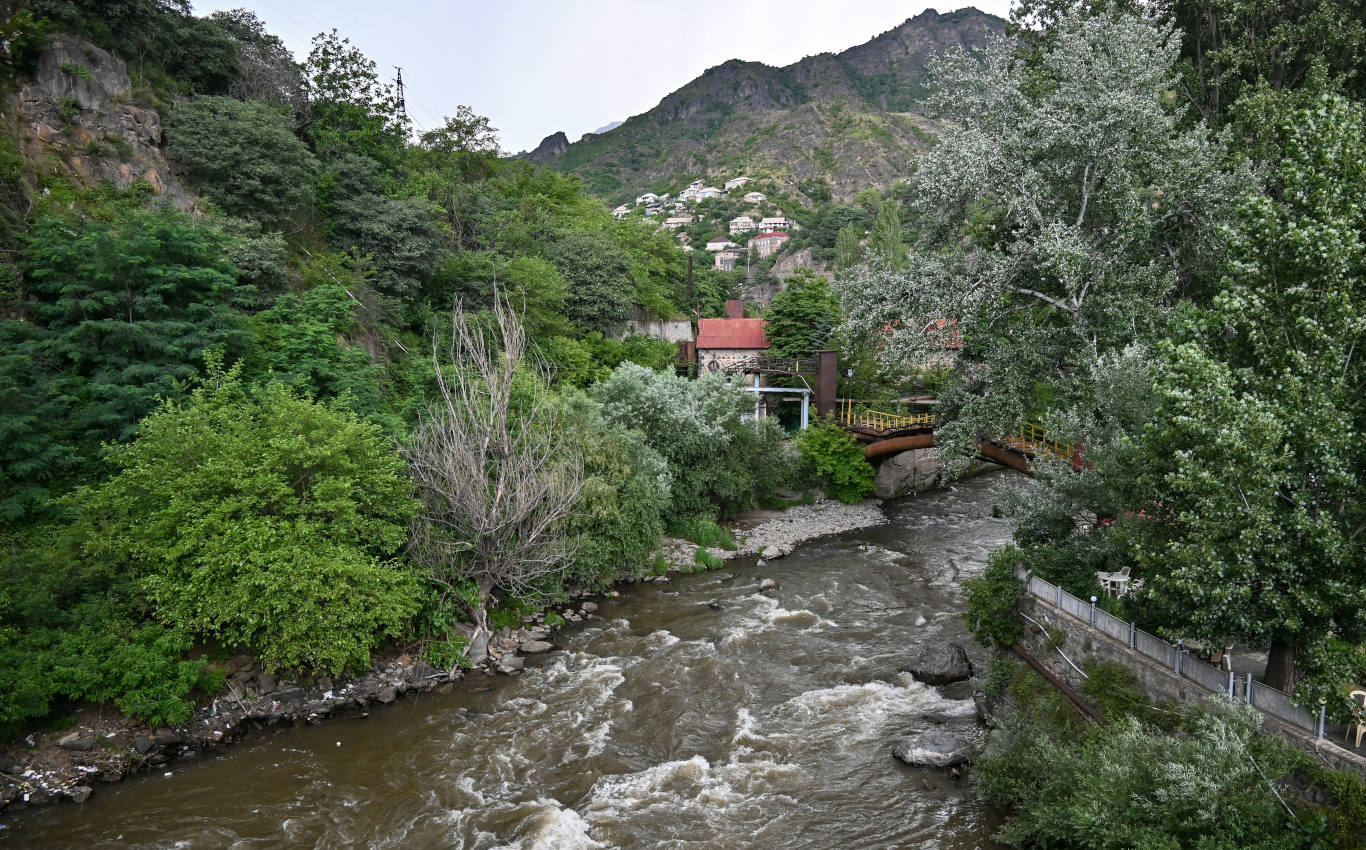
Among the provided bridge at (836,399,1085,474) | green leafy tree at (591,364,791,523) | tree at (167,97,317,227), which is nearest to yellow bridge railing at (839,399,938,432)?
bridge at (836,399,1085,474)

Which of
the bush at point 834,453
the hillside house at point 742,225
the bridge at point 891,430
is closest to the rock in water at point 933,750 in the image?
the bridge at point 891,430

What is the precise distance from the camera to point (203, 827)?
1223 cm

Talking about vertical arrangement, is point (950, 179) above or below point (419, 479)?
above

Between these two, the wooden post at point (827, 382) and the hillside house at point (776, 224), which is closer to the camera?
the wooden post at point (827, 382)

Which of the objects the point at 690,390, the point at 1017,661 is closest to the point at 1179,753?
the point at 1017,661

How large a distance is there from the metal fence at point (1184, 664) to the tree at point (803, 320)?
27.5 meters

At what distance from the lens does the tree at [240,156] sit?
24.9 meters

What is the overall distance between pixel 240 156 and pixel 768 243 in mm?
97279

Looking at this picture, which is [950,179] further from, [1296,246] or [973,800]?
[973,800]

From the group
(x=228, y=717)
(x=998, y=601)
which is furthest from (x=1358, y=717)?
(x=228, y=717)

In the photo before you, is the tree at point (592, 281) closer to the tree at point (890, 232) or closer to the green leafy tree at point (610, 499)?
the green leafy tree at point (610, 499)

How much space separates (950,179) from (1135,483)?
9.39 m

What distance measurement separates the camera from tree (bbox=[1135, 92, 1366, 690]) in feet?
29.5

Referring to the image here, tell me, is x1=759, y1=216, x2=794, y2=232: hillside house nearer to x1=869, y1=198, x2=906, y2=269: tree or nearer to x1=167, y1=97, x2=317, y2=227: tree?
x1=869, y1=198, x2=906, y2=269: tree
